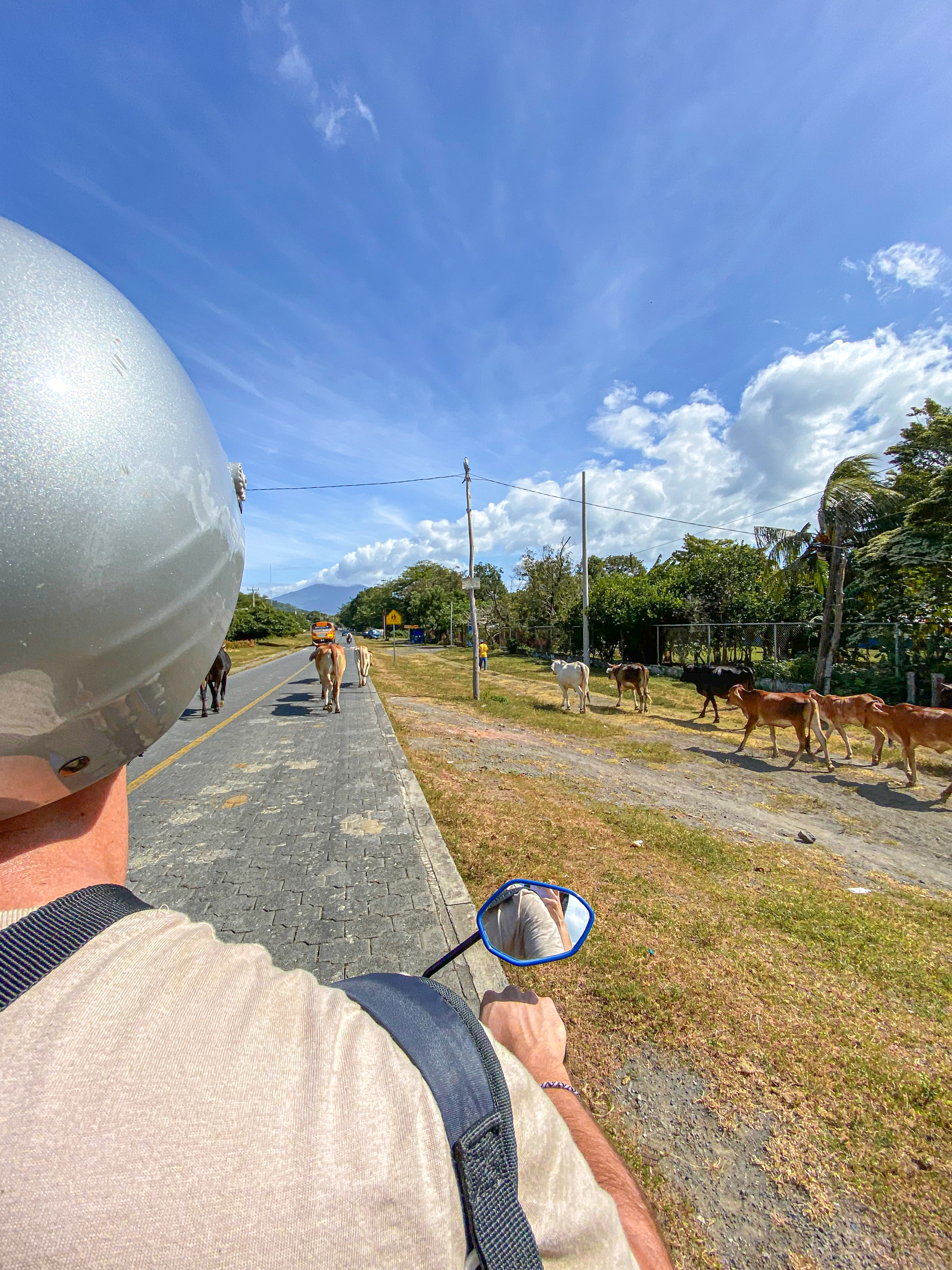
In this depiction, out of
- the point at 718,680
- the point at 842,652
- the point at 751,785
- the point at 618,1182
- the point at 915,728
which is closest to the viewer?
the point at 618,1182

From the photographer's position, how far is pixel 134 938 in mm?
666

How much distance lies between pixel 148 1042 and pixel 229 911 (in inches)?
130

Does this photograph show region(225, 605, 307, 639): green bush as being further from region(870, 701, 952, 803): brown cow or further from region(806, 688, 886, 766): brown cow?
region(870, 701, 952, 803): brown cow

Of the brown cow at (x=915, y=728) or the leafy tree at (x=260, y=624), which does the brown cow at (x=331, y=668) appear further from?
the leafy tree at (x=260, y=624)

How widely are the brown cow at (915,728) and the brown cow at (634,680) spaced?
5.33m

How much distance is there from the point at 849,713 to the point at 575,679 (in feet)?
18.1

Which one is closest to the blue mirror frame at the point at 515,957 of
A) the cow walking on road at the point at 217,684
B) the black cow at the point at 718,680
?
the cow walking on road at the point at 217,684

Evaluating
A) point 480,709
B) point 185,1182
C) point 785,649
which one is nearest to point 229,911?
point 185,1182

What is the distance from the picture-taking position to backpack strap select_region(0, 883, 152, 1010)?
1.82ft

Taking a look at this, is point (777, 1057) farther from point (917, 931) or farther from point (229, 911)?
point (229, 911)

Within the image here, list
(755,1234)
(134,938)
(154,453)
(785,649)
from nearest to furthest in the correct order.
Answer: (134,938) < (154,453) < (755,1234) < (785,649)

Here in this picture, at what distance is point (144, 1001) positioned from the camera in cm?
58

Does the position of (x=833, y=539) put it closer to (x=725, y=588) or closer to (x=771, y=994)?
(x=725, y=588)

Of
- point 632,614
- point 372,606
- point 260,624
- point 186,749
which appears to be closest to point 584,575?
point 632,614
